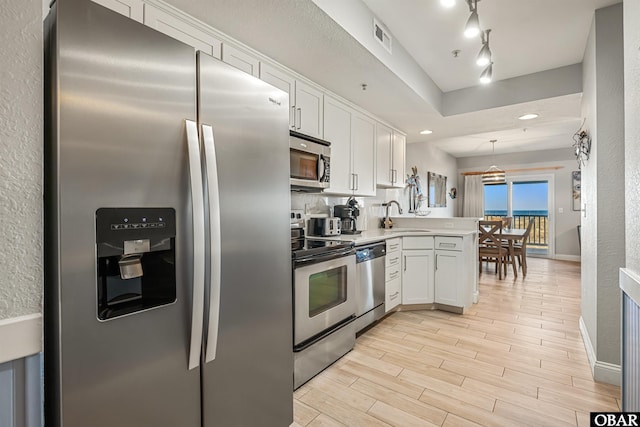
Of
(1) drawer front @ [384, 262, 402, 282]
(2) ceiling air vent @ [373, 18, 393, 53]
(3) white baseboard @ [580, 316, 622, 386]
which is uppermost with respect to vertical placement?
(2) ceiling air vent @ [373, 18, 393, 53]

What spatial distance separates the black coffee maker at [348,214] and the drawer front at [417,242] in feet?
1.96

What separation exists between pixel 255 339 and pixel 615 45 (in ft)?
9.48

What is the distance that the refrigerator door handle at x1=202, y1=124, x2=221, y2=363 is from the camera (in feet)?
3.61

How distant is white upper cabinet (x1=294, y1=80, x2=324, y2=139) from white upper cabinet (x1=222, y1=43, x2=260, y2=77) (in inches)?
18.1

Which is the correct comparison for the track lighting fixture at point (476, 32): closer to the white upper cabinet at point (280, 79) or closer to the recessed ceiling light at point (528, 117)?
the white upper cabinet at point (280, 79)

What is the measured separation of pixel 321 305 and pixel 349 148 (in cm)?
169

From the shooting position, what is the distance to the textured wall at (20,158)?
0.70 meters

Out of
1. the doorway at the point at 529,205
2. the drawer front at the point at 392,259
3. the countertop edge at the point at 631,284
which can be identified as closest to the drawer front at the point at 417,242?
the drawer front at the point at 392,259

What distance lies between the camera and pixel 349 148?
3.19 m

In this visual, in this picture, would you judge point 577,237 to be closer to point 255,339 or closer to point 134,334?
point 255,339

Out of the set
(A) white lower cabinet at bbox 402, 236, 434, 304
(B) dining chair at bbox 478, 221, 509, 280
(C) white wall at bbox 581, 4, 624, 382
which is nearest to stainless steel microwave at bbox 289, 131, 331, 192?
(A) white lower cabinet at bbox 402, 236, 434, 304

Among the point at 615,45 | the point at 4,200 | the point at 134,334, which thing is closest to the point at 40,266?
the point at 4,200

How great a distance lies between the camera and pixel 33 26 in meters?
0.74

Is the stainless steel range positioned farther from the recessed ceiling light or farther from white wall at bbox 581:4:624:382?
the recessed ceiling light
